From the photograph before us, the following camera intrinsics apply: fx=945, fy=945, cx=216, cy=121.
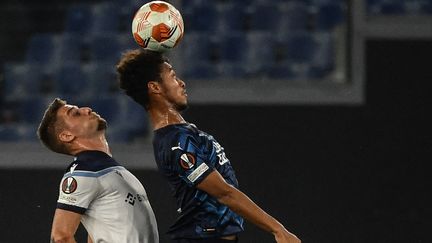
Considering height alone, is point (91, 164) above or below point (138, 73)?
below

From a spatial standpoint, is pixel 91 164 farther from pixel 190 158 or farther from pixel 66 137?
pixel 190 158

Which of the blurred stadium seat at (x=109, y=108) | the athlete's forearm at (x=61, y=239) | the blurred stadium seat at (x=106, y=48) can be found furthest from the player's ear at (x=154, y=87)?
the blurred stadium seat at (x=106, y=48)

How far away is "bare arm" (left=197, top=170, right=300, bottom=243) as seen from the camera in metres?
3.93

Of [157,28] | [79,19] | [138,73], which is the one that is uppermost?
[157,28]

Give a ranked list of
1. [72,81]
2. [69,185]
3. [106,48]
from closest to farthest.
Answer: [69,185] < [72,81] < [106,48]

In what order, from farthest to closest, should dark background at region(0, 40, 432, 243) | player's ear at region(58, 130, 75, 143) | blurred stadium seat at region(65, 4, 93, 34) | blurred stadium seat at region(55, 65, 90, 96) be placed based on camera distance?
blurred stadium seat at region(65, 4, 93, 34) → blurred stadium seat at region(55, 65, 90, 96) → dark background at region(0, 40, 432, 243) → player's ear at region(58, 130, 75, 143)

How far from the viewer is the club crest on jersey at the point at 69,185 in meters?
4.09

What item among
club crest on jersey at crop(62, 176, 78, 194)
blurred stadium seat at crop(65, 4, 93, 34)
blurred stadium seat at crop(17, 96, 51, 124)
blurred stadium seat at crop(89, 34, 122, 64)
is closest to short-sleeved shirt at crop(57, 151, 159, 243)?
club crest on jersey at crop(62, 176, 78, 194)

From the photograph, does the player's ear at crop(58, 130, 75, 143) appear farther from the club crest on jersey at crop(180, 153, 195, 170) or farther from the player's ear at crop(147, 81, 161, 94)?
the club crest on jersey at crop(180, 153, 195, 170)

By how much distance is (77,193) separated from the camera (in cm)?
409

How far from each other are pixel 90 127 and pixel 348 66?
111 inches

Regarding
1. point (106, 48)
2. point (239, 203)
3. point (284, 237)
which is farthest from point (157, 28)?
point (106, 48)

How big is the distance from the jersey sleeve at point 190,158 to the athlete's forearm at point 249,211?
0.14m

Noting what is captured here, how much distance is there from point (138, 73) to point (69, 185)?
601 mm
